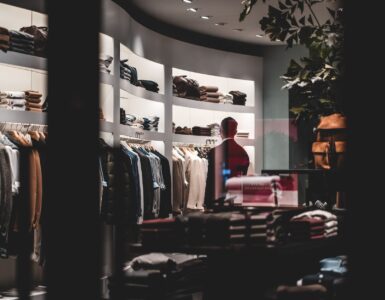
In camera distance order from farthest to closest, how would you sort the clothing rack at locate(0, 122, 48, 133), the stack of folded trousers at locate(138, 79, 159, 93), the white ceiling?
1. the stack of folded trousers at locate(138, 79, 159, 93)
2. the white ceiling
3. the clothing rack at locate(0, 122, 48, 133)

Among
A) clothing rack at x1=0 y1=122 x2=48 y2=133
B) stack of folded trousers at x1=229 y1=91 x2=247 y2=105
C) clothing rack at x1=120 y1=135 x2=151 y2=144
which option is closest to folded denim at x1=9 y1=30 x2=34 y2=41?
clothing rack at x1=0 y1=122 x2=48 y2=133

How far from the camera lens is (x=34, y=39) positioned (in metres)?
6.06

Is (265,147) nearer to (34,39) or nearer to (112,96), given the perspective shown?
(112,96)

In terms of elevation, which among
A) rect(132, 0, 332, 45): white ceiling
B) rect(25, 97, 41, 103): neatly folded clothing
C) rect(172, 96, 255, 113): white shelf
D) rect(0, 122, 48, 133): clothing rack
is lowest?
rect(0, 122, 48, 133): clothing rack

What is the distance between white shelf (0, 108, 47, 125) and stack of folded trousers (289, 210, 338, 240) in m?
3.40

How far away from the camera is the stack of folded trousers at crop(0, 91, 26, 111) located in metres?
5.85

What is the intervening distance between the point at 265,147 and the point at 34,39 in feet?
18.3

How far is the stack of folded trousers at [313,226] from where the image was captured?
265 centimetres

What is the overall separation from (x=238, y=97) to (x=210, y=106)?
0.73 metres

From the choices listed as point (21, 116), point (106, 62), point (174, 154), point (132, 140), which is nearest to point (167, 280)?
point (21, 116)

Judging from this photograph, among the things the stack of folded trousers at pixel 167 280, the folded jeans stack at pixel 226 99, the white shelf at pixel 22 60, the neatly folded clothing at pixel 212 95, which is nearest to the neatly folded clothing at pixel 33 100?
the white shelf at pixel 22 60

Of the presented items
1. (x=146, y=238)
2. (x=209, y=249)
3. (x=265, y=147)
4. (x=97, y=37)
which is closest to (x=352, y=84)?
(x=97, y=37)

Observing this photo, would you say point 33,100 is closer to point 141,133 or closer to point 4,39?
point 4,39

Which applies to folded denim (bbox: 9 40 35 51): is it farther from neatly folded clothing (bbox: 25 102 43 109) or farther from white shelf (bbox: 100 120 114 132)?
white shelf (bbox: 100 120 114 132)
